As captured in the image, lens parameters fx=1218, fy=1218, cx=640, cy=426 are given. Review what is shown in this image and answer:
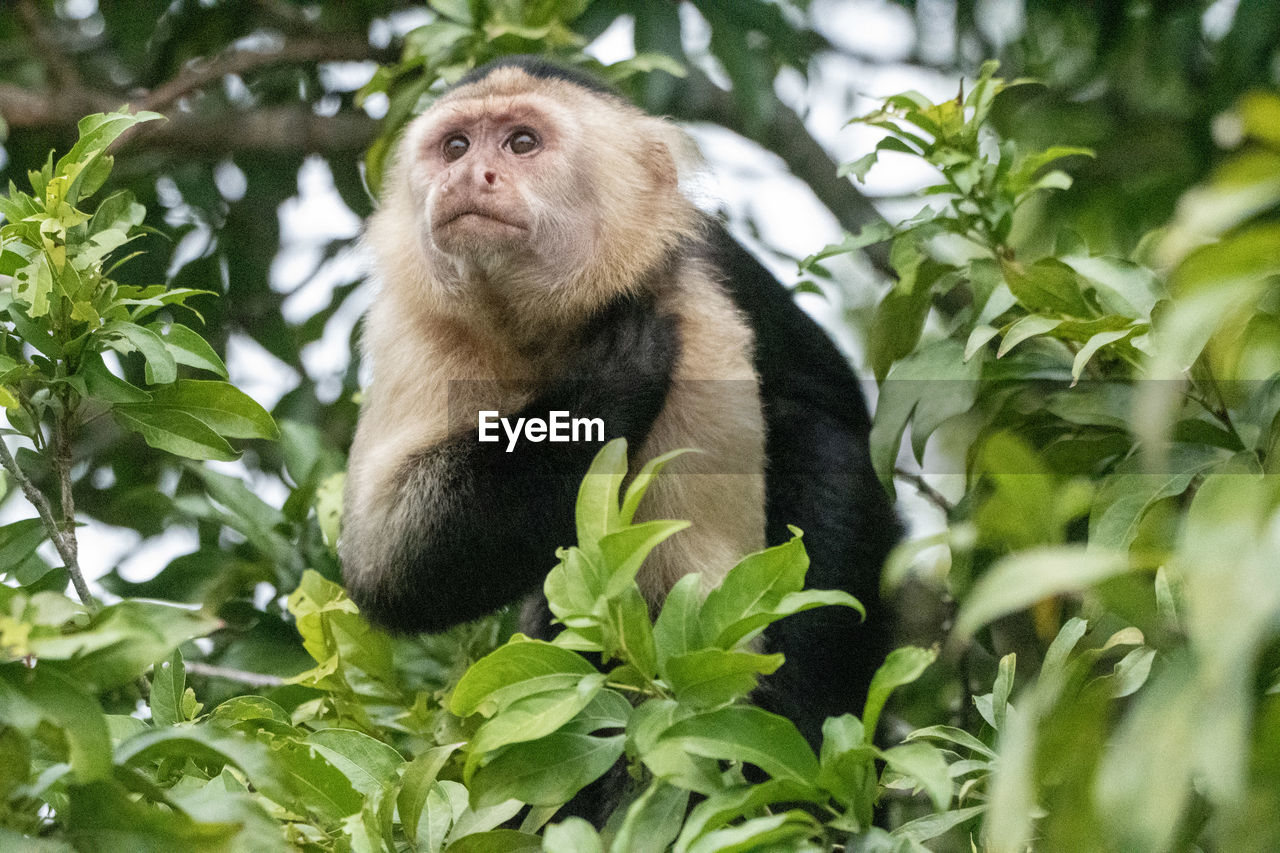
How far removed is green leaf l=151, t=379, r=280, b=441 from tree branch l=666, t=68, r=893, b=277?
2.22 metres

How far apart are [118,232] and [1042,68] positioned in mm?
3297

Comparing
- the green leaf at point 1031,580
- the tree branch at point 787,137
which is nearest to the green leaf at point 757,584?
the green leaf at point 1031,580

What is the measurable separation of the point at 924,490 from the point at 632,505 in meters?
1.65

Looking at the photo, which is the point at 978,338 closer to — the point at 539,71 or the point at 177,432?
the point at 177,432

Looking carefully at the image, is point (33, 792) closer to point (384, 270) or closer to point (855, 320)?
point (384, 270)

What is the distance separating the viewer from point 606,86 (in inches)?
126

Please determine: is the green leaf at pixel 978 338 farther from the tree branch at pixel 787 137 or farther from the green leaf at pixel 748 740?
the tree branch at pixel 787 137

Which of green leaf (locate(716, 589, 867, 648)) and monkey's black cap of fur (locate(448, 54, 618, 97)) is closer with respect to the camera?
green leaf (locate(716, 589, 867, 648))

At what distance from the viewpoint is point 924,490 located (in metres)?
2.97

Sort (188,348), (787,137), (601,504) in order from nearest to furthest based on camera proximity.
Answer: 1. (601,504)
2. (188,348)
3. (787,137)

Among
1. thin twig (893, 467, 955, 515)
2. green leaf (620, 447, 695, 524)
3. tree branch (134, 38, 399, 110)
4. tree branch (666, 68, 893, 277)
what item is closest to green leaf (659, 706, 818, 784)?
green leaf (620, 447, 695, 524)

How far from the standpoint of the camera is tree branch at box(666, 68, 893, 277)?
384cm

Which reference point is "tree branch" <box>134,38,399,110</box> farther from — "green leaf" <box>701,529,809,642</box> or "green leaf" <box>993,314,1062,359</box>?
"green leaf" <box>701,529,809,642</box>

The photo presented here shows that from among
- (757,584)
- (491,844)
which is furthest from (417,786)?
(757,584)
